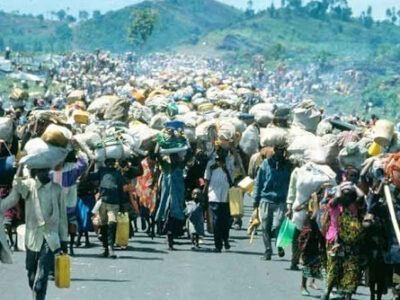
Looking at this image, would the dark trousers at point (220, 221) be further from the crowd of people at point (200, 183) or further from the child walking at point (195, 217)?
the child walking at point (195, 217)

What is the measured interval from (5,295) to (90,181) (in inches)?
196

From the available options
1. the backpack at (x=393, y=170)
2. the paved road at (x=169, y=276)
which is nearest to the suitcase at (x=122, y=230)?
the paved road at (x=169, y=276)

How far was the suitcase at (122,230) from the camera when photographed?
2247cm

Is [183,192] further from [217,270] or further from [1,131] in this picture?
[1,131]

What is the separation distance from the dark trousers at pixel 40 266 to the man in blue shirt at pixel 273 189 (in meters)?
6.96

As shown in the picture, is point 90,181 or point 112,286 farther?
point 90,181

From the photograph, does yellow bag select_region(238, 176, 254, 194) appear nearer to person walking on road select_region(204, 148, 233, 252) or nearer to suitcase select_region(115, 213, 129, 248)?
person walking on road select_region(204, 148, 233, 252)

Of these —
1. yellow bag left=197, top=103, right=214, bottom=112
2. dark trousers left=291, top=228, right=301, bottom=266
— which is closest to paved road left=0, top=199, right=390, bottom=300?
dark trousers left=291, top=228, right=301, bottom=266

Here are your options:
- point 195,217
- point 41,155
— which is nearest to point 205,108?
point 195,217

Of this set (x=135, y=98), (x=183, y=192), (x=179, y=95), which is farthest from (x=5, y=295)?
(x=179, y=95)

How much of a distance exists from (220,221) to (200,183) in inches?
46.8

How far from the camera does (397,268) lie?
16.4 metres

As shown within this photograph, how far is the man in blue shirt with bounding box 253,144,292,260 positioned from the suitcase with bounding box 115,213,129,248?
1.73 metres

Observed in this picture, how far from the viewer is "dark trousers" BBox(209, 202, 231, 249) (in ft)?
76.7
